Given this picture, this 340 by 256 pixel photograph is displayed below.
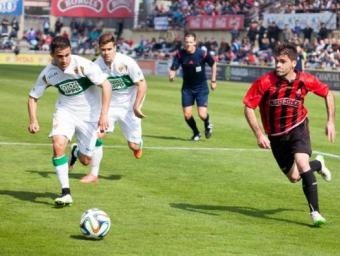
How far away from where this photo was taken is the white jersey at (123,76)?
44.1 feet

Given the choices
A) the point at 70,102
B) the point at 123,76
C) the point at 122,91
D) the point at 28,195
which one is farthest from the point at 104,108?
the point at 122,91

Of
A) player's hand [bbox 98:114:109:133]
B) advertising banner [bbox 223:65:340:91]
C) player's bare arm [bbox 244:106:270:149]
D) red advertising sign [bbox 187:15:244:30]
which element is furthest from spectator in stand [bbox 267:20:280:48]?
player's bare arm [bbox 244:106:270:149]

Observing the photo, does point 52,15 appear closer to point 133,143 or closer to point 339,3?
point 339,3

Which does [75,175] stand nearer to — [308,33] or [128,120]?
[128,120]

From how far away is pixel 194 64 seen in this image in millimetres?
19438

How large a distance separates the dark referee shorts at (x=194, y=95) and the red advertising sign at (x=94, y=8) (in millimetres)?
48073

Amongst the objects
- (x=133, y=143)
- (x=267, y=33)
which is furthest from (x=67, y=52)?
(x=267, y=33)

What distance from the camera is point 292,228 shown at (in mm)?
9906

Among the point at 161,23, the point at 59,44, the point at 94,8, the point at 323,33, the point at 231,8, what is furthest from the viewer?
the point at 94,8

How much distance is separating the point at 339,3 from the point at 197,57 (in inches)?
1210

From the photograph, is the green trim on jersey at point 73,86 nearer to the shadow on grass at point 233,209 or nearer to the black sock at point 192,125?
the shadow on grass at point 233,209

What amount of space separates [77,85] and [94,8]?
57326mm

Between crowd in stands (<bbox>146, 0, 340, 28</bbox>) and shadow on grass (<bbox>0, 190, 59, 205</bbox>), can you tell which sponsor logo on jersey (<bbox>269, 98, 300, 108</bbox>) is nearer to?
shadow on grass (<bbox>0, 190, 59, 205</bbox>)

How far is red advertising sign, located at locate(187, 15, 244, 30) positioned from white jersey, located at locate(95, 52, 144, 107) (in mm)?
40969
